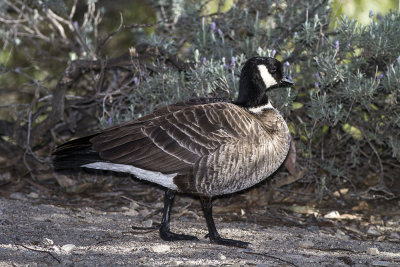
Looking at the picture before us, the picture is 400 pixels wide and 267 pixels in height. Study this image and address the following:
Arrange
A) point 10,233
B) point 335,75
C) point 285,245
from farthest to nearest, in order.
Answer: point 335,75
point 285,245
point 10,233

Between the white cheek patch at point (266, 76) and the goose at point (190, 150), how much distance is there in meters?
0.45

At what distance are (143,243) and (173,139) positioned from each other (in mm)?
926

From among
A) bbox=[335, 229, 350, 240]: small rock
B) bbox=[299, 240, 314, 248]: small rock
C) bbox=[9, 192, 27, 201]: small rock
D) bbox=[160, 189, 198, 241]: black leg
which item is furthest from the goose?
bbox=[9, 192, 27, 201]: small rock

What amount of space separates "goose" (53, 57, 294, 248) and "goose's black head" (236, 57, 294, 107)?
302mm

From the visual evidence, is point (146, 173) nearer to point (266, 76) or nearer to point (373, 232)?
point (266, 76)

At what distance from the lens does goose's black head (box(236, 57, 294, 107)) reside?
5.06 meters

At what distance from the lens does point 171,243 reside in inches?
178

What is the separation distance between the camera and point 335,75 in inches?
219

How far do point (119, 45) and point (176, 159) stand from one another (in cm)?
480

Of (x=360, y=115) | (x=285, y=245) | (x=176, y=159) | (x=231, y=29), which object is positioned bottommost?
(x=285, y=245)

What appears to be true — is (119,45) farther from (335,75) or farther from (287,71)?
(335,75)

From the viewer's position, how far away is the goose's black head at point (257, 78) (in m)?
5.06

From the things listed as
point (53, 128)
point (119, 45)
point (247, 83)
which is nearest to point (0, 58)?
point (119, 45)

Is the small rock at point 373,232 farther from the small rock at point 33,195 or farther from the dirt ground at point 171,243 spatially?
the small rock at point 33,195
